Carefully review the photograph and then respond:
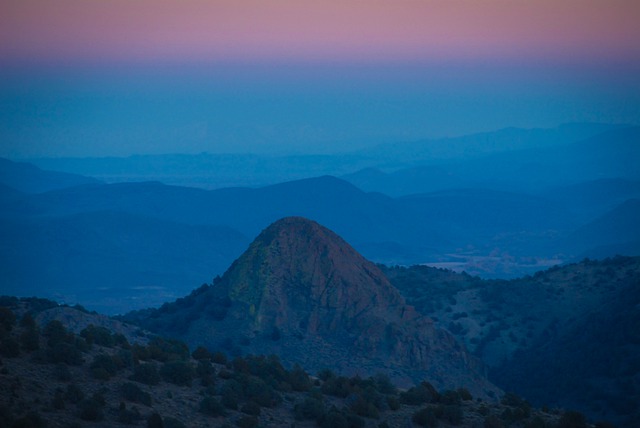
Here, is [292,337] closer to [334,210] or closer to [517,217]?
[334,210]

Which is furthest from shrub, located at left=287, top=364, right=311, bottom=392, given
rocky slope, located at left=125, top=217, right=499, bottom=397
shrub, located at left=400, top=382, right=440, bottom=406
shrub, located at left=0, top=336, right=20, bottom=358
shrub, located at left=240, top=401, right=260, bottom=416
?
rocky slope, located at left=125, top=217, right=499, bottom=397

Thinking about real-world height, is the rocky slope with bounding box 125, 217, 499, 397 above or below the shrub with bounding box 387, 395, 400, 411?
above

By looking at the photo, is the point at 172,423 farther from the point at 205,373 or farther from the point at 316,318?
the point at 316,318

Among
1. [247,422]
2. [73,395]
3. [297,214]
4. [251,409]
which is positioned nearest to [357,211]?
[297,214]

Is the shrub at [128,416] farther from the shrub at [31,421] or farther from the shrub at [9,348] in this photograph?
the shrub at [9,348]

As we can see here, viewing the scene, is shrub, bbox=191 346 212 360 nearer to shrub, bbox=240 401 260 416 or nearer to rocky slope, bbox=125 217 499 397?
shrub, bbox=240 401 260 416

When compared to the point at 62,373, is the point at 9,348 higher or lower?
higher

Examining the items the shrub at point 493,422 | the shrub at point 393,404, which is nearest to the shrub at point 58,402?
the shrub at point 393,404
